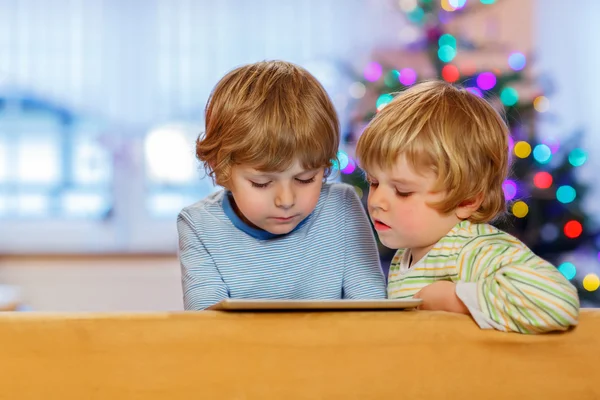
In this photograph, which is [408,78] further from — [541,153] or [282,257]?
[282,257]

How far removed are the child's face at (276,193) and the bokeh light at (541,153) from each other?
6.28 ft

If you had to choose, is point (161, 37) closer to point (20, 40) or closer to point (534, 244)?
point (20, 40)

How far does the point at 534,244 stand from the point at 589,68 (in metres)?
1.36

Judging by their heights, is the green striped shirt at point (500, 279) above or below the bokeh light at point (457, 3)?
below

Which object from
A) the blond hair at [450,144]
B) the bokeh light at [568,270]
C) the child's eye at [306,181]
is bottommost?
the bokeh light at [568,270]

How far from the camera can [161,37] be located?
3.99 metres

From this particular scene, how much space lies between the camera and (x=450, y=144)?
1.28 metres

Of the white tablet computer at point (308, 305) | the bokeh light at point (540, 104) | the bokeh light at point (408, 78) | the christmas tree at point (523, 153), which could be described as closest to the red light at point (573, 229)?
the christmas tree at point (523, 153)

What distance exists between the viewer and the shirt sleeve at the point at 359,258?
153 cm

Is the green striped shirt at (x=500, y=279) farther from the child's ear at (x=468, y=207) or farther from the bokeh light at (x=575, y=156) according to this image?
the bokeh light at (x=575, y=156)

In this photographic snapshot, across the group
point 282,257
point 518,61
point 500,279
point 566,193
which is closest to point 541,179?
point 566,193

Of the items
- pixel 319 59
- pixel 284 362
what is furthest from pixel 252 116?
pixel 319 59

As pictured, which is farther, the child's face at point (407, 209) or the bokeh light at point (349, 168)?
the bokeh light at point (349, 168)

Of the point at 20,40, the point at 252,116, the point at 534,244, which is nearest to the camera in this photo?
the point at 252,116
